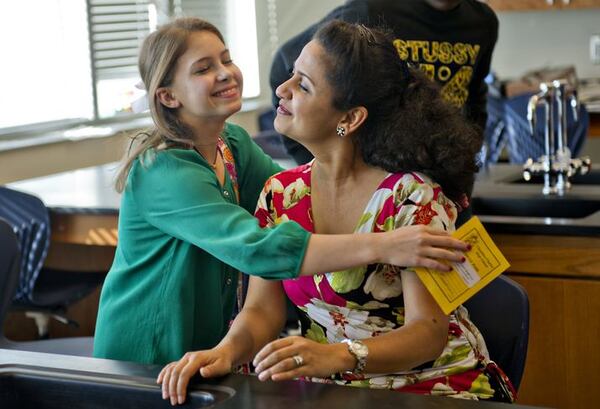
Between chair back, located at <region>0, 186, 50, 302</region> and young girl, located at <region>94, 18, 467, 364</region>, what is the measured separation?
1.40 metres

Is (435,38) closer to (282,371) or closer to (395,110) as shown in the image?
(395,110)

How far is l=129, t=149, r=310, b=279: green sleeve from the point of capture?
1665 mm

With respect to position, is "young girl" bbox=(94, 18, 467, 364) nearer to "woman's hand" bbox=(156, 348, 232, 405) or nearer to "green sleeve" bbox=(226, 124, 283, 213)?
"green sleeve" bbox=(226, 124, 283, 213)

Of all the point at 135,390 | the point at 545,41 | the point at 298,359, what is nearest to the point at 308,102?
A: the point at 298,359

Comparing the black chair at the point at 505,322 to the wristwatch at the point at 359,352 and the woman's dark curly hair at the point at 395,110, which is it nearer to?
the woman's dark curly hair at the point at 395,110

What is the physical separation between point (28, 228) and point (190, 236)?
1.66 m

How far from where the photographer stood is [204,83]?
190cm

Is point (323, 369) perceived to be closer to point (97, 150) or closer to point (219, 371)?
point (219, 371)

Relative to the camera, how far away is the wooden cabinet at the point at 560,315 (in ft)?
8.71

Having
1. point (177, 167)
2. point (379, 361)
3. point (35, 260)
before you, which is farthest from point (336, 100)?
point (35, 260)

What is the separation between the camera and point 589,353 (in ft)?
8.75

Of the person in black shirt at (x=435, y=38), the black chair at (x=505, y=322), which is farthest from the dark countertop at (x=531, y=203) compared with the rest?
the black chair at (x=505, y=322)

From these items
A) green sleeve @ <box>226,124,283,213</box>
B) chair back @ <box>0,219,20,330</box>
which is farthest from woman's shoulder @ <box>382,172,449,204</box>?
chair back @ <box>0,219,20,330</box>

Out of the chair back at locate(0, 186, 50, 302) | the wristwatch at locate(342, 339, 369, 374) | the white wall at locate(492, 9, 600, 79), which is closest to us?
the wristwatch at locate(342, 339, 369, 374)
